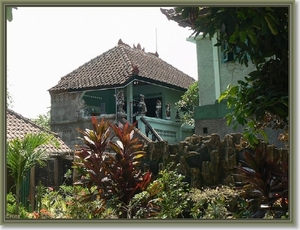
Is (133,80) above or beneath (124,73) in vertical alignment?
beneath

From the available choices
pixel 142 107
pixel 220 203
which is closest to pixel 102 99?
pixel 142 107

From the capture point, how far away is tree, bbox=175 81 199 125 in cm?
919

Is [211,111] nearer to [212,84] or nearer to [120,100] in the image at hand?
[212,84]

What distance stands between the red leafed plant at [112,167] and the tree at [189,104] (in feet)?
7.83

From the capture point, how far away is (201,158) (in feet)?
25.4

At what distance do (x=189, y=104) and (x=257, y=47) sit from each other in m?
4.19

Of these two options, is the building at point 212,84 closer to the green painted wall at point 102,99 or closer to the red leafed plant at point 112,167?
the green painted wall at point 102,99

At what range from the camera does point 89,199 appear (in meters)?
6.56

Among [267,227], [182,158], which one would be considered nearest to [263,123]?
[267,227]

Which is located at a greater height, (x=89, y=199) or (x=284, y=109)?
(x=284, y=109)

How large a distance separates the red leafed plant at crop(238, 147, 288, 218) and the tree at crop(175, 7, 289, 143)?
57 cm
